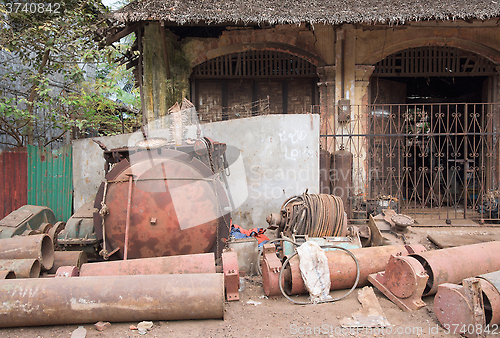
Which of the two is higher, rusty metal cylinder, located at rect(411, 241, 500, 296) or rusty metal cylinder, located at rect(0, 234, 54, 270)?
rusty metal cylinder, located at rect(0, 234, 54, 270)

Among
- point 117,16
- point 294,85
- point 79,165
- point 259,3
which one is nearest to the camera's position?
point 79,165

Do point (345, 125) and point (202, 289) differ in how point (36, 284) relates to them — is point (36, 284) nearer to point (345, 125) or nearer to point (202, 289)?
point (202, 289)

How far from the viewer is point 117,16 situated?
7.55 m

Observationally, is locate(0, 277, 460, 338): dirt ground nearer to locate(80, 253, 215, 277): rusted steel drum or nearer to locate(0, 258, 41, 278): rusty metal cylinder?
locate(80, 253, 215, 277): rusted steel drum

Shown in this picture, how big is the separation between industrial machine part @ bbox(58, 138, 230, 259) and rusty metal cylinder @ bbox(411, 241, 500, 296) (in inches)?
102

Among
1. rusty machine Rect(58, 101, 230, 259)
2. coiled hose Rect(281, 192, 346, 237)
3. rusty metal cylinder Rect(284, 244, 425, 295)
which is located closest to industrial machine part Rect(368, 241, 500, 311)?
rusty metal cylinder Rect(284, 244, 425, 295)

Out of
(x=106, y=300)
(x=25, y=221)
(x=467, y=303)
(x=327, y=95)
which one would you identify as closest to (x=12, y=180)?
(x=25, y=221)

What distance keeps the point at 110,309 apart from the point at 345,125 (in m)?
7.61

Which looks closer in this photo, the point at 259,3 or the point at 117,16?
the point at 117,16

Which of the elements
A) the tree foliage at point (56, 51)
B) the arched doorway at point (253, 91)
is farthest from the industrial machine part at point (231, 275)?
the arched doorway at point (253, 91)

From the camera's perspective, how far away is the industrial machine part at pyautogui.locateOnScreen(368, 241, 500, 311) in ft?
11.8

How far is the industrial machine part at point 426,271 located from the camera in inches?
142

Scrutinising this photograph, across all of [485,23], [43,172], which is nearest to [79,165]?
[43,172]

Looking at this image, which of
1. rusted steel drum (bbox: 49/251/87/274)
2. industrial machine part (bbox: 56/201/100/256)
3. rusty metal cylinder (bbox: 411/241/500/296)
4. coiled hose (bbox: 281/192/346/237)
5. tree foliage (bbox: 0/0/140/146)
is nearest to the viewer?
rusty metal cylinder (bbox: 411/241/500/296)
